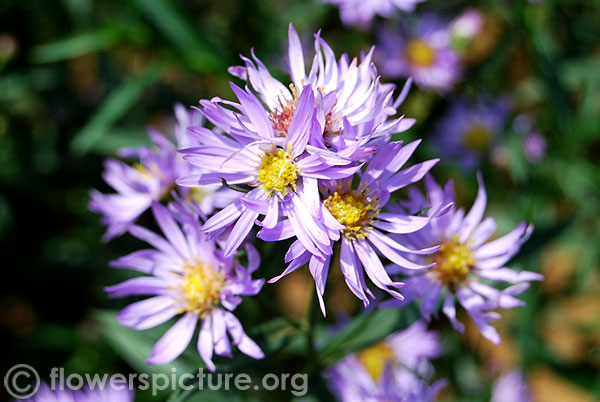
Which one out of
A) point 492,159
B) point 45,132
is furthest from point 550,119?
point 45,132

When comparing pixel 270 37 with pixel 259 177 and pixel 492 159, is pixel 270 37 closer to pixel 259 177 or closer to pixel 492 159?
pixel 492 159

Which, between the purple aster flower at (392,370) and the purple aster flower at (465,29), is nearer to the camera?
the purple aster flower at (392,370)

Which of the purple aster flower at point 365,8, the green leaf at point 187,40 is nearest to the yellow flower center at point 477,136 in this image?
the purple aster flower at point 365,8

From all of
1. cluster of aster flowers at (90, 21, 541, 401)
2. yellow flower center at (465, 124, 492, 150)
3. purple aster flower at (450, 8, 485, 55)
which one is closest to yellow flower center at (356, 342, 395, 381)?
cluster of aster flowers at (90, 21, 541, 401)

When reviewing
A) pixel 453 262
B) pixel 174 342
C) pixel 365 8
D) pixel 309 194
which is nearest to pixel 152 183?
pixel 174 342

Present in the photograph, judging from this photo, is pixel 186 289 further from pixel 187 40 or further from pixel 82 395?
pixel 187 40

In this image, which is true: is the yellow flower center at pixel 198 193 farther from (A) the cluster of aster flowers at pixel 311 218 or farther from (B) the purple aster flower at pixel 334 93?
(B) the purple aster flower at pixel 334 93
